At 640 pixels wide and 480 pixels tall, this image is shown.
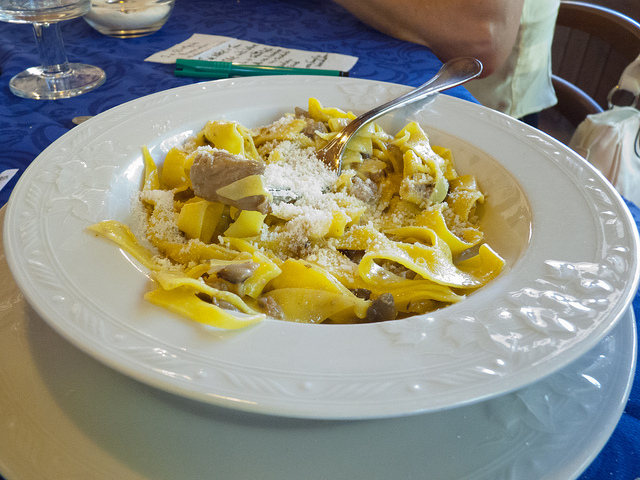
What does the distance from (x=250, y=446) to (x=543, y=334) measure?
585 mm

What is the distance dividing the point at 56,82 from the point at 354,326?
88.2 inches

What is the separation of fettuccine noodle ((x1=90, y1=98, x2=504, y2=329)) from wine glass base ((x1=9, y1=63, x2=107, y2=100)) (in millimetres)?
988

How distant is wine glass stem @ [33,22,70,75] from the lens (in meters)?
2.39

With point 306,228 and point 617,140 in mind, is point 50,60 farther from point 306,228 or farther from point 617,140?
point 617,140

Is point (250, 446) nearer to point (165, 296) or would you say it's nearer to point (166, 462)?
point (166, 462)

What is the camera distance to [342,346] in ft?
3.06

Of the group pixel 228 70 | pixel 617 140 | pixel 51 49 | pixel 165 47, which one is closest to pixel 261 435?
pixel 228 70

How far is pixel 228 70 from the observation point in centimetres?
247

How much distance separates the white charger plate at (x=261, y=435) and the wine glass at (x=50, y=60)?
68.5 inches

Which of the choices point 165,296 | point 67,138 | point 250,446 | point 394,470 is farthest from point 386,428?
point 67,138

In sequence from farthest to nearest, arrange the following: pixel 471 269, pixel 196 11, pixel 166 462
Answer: pixel 196 11, pixel 471 269, pixel 166 462

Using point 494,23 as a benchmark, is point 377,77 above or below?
below

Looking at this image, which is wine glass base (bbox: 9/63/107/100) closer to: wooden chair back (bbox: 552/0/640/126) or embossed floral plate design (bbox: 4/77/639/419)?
embossed floral plate design (bbox: 4/77/639/419)

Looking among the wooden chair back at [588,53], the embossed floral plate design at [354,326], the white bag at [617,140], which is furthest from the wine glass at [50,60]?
the white bag at [617,140]
